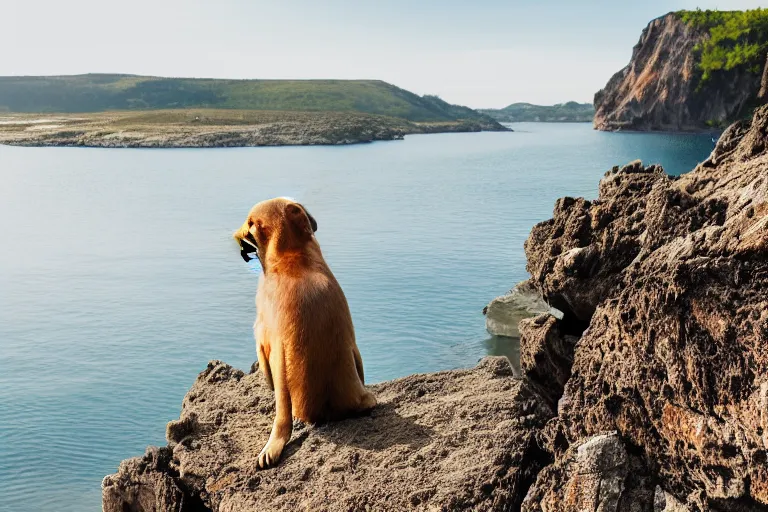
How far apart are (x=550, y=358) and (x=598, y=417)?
2043 millimetres

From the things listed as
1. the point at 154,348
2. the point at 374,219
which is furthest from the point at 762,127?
the point at 374,219

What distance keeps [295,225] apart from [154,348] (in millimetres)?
10826

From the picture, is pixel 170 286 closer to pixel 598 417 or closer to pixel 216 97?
pixel 598 417

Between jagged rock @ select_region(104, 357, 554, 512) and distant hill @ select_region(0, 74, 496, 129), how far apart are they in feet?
444

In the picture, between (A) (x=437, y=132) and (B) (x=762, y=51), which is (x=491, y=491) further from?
(A) (x=437, y=132)

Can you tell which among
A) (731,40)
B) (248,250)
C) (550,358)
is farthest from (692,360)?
(731,40)

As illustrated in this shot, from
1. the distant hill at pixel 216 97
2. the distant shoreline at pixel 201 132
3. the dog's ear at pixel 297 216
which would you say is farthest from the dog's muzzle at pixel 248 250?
the distant hill at pixel 216 97

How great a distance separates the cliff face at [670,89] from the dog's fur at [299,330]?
91.3 meters

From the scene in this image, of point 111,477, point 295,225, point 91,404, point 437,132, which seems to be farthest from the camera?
point 437,132

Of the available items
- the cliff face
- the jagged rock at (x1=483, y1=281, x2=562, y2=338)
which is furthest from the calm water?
the cliff face

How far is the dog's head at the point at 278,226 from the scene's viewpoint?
17.8 ft

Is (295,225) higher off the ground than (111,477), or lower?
higher

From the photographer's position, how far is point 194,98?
160 m

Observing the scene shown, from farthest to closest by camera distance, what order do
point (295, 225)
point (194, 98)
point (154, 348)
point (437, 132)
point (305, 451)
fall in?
point (194, 98), point (437, 132), point (154, 348), point (295, 225), point (305, 451)
